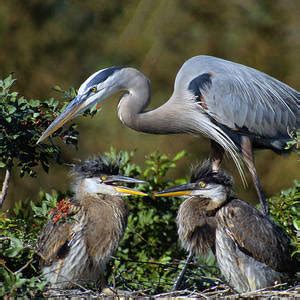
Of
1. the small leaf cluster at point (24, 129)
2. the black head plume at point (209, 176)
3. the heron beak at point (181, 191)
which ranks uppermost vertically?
the small leaf cluster at point (24, 129)

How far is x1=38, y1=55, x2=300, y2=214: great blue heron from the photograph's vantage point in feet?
24.5

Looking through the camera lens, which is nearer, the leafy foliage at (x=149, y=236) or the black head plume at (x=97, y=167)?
the leafy foliage at (x=149, y=236)

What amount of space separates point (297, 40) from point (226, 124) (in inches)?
122

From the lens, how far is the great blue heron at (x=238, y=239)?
6070 millimetres

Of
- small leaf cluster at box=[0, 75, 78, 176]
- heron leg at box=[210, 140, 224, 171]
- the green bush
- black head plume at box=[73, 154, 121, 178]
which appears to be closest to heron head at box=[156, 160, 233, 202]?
black head plume at box=[73, 154, 121, 178]

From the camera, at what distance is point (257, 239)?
6066 millimetres

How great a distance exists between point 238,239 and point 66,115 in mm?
1392

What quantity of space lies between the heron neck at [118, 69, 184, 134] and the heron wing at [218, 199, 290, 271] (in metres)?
1.57

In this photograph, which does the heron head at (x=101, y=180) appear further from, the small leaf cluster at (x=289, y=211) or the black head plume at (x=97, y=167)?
the small leaf cluster at (x=289, y=211)

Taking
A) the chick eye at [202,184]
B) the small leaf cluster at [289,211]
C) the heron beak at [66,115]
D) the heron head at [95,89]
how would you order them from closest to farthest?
the small leaf cluster at [289,211] → the heron beak at [66,115] → the chick eye at [202,184] → the heron head at [95,89]

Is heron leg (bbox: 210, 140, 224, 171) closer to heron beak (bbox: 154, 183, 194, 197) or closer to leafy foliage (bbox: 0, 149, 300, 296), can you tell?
leafy foliage (bbox: 0, 149, 300, 296)

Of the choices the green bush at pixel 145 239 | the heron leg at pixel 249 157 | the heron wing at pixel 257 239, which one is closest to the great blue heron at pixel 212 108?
the heron leg at pixel 249 157

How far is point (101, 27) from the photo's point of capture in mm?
10953

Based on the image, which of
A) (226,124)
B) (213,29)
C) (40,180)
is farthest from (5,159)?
(213,29)
